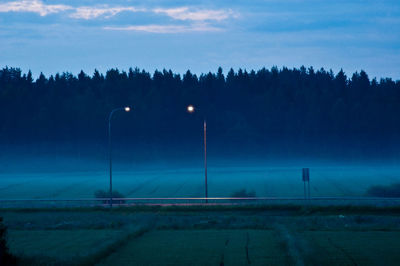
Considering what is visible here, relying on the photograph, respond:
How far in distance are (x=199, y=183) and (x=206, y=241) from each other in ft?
146

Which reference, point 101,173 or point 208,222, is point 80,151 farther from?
point 208,222

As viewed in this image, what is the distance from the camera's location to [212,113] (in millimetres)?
113312

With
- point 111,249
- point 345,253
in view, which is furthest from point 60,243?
point 345,253

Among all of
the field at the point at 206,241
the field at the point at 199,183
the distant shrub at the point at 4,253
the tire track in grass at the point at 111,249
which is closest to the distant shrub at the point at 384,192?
the field at the point at 199,183

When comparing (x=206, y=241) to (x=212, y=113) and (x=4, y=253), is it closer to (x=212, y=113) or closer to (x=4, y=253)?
(x=4, y=253)

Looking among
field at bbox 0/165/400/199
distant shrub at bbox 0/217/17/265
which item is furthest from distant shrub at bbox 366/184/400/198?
distant shrub at bbox 0/217/17/265

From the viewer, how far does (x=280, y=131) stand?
4451 inches

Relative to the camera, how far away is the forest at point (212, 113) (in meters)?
109

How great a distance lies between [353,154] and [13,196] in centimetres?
6678

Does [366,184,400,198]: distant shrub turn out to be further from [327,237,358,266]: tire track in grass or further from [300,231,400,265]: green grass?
[327,237,358,266]: tire track in grass

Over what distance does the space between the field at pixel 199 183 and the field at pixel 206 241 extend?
24.4 meters

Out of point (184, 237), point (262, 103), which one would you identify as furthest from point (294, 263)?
point (262, 103)

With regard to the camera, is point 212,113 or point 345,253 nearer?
point 345,253

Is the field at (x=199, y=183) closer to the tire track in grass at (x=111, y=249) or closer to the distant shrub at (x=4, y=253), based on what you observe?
the tire track in grass at (x=111, y=249)
